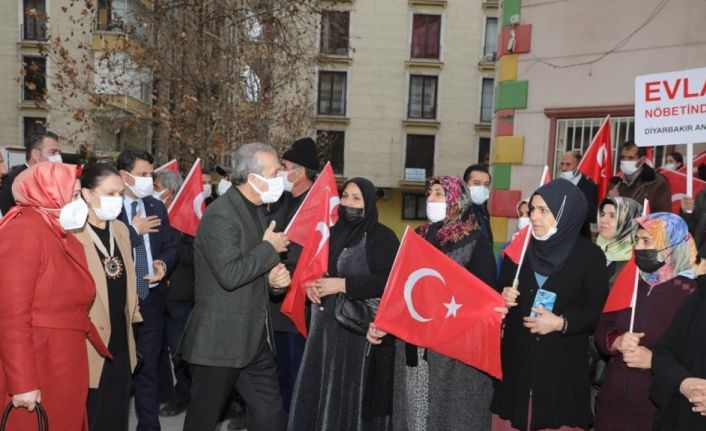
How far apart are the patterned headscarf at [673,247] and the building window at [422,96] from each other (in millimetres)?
30683

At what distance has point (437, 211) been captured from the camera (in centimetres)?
436

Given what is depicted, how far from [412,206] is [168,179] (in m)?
28.8

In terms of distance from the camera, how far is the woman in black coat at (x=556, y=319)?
3633mm

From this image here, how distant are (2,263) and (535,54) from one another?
8.44 meters

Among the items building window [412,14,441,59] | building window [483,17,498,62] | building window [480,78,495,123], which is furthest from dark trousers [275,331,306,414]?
building window [483,17,498,62]

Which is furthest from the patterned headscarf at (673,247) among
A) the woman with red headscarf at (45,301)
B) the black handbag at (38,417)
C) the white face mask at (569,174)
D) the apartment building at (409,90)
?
the apartment building at (409,90)

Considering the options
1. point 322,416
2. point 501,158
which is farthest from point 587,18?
point 322,416

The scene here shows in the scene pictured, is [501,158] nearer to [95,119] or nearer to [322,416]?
[322,416]

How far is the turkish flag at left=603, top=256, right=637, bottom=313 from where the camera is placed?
11.5ft

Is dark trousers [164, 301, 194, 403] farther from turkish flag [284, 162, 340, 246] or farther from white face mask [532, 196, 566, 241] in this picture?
white face mask [532, 196, 566, 241]

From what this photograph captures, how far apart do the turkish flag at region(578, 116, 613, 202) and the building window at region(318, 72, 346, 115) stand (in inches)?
1054

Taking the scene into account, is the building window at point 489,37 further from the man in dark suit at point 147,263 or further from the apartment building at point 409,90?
the man in dark suit at point 147,263

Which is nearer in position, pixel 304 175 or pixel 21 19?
pixel 304 175

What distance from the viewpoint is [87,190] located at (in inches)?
153
